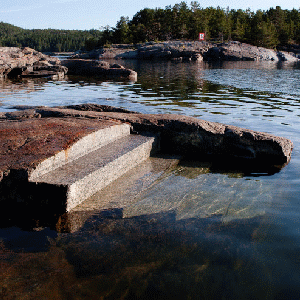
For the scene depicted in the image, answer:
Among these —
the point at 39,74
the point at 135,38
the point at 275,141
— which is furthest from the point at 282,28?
the point at 275,141

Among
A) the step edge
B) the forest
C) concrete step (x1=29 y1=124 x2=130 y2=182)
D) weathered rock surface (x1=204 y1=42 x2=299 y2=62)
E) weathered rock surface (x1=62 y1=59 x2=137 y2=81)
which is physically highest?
the forest

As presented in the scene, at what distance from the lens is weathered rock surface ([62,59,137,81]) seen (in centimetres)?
2054

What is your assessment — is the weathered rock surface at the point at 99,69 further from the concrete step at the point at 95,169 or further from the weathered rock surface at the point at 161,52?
the weathered rock surface at the point at 161,52

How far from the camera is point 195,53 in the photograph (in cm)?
5406


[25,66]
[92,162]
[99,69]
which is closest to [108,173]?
[92,162]

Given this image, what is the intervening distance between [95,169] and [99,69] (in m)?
18.8

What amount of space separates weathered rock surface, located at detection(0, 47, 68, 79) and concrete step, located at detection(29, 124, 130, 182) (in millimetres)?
15690

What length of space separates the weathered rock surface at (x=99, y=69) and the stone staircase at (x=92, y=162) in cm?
1481

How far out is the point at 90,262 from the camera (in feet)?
9.05

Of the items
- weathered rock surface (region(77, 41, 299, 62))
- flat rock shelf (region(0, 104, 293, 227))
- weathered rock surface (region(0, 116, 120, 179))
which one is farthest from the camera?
weathered rock surface (region(77, 41, 299, 62))

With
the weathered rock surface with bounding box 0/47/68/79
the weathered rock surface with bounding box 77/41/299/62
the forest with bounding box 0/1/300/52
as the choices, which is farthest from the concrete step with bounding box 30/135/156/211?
the forest with bounding box 0/1/300/52

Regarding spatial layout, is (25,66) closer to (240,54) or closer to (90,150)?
(90,150)

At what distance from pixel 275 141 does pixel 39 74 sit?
18.2m

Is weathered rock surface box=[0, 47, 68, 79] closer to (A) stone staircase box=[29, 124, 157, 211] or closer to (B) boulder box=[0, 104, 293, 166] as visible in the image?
(B) boulder box=[0, 104, 293, 166]
